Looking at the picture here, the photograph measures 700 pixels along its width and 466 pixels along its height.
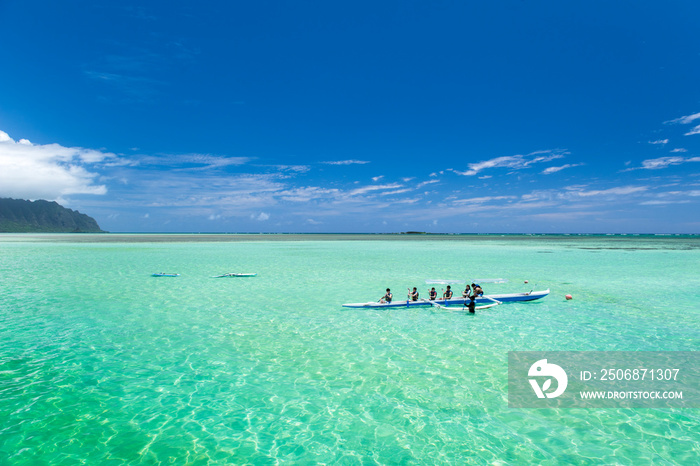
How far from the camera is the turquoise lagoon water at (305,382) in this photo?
8617 millimetres

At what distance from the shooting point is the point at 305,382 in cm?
1209

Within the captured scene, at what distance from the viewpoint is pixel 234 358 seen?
1418 centimetres

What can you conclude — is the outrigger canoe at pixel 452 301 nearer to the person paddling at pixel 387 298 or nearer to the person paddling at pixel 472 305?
the person paddling at pixel 387 298

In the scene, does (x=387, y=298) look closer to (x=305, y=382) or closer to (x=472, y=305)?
(x=472, y=305)

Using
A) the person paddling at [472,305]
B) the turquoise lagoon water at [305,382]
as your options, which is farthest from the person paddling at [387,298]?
the person paddling at [472,305]

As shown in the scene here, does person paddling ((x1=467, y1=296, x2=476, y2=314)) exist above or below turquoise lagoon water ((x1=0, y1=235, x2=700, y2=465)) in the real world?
above

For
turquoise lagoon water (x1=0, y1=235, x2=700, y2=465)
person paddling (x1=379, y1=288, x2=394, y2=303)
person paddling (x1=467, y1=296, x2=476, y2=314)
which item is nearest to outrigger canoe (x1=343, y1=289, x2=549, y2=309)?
person paddling (x1=379, y1=288, x2=394, y2=303)

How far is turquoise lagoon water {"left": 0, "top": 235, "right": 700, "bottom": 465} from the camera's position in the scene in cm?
862

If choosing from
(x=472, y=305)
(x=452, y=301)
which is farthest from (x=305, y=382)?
(x=452, y=301)

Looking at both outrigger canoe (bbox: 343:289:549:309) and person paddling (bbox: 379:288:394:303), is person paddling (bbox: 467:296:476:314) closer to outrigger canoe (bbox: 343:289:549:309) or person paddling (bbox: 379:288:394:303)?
outrigger canoe (bbox: 343:289:549:309)

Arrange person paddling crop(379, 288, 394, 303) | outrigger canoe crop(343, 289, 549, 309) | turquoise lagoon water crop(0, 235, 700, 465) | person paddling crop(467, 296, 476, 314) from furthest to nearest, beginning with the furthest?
person paddling crop(379, 288, 394, 303)
outrigger canoe crop(343, 289, 549, 309)
person paddling crop(467, 296, 476, 314)
turquoise lagoon water crop(0, 235, 700, 465)

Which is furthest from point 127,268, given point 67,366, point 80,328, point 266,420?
point 266,420

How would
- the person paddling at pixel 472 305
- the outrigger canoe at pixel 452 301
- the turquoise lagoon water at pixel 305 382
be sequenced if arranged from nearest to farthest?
the turquoise lagoon water at pixel 305 382 < the person paddling at pixel 472 305 < the outrigger canoe at pixel 452 301

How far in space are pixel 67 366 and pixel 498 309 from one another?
22.7 m
